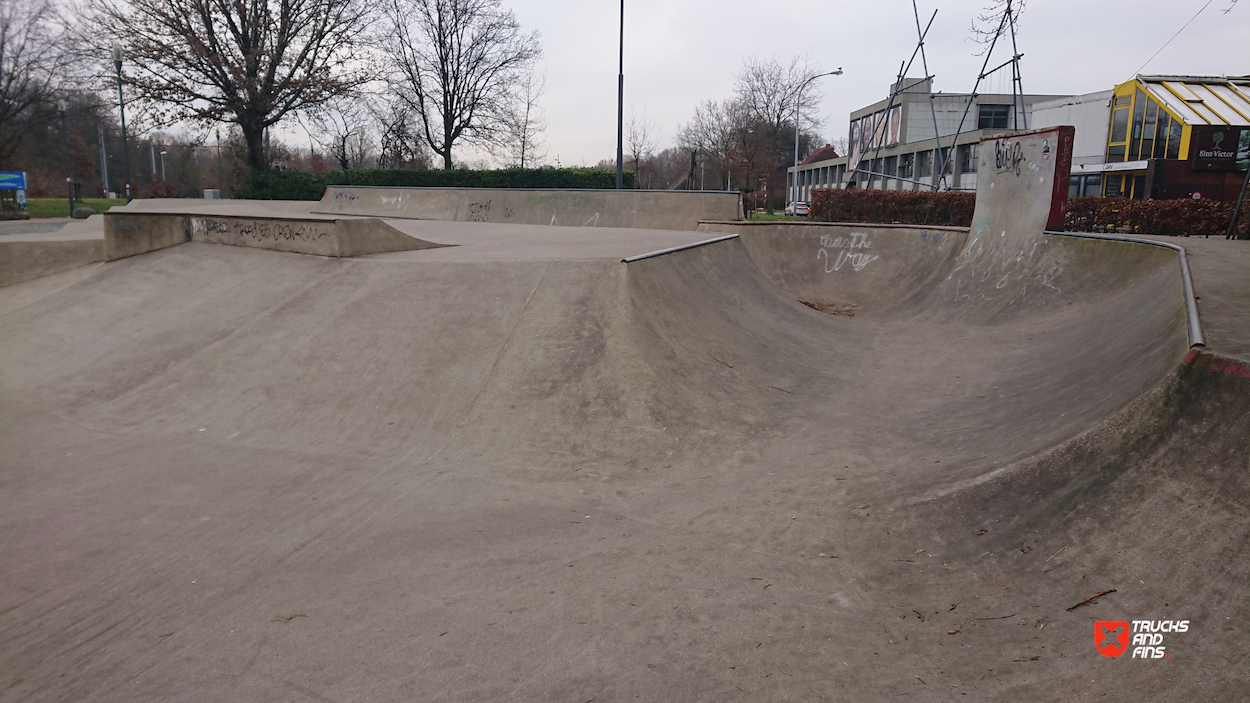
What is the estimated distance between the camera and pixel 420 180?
93.6 ft

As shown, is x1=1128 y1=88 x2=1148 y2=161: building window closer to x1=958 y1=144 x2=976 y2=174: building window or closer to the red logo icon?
x1=958 y1=144 x2=976 y2=174: building window

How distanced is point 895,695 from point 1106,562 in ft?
4.66

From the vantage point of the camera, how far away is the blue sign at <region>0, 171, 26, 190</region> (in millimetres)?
29312

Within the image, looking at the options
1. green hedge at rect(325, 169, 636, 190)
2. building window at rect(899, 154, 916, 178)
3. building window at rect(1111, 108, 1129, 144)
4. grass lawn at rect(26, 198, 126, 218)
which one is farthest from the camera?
building window at rect(899, 154, 916, 178)

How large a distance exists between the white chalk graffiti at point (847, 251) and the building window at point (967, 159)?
33.2m

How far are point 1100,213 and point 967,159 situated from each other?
109 feet

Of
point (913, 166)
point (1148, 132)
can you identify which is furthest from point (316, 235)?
point (913, 166)

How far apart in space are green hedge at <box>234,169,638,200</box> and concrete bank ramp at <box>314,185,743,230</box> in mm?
4323

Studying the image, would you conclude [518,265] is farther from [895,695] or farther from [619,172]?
[619,172]

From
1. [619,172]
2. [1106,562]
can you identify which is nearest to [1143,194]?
[619,172]

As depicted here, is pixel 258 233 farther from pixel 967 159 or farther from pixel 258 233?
pixel 967 159

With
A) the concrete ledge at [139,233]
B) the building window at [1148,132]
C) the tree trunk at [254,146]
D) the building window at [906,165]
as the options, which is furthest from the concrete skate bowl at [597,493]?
the building window at [906,165]

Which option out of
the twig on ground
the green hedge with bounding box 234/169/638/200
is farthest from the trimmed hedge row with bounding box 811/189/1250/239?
the twig on ground

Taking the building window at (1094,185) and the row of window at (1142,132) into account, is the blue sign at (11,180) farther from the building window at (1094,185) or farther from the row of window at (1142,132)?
the building window at (1094,185)
